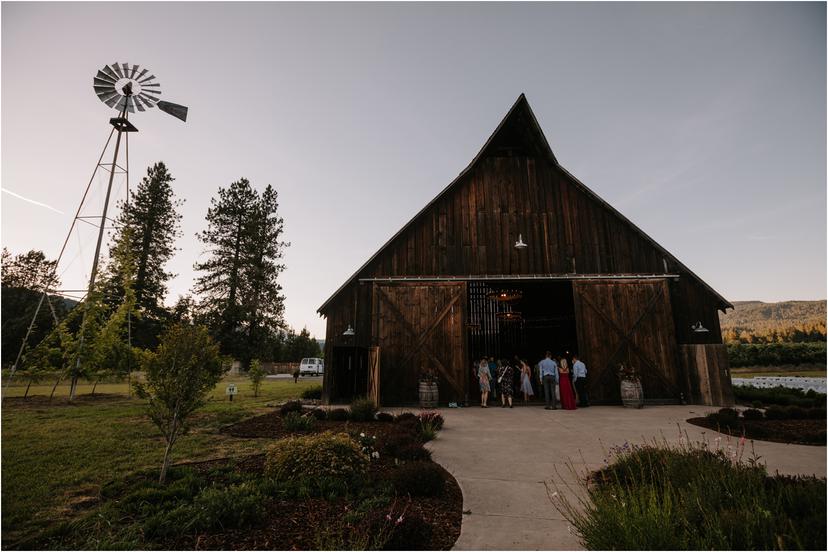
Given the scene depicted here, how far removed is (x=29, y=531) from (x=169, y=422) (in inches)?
67.9

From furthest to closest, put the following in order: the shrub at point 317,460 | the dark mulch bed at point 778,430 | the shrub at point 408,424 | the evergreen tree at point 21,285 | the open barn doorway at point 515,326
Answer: the evergreen tree at point 21,285 < the open barn doorway at point 515,326 < the shrub at point 408,424 < the dark mulch bed at point 778,430 < the shrub at point 317,460

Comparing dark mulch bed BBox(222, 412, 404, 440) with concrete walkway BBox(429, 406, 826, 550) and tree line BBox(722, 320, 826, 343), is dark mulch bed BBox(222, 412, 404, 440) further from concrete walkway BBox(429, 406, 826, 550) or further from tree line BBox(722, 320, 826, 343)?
tree line BBox(722, 320, 826, 343)

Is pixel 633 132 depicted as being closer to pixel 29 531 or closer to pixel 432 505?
pixel 432 505

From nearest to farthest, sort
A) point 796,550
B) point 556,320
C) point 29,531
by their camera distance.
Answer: point 796,550
point 29,531
point 556,320

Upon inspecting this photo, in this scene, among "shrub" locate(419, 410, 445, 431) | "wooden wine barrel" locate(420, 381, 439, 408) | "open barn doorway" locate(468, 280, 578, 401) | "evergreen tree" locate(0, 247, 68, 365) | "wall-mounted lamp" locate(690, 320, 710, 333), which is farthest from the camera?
"evergreen tree" locate(0, 247, 68, 365)

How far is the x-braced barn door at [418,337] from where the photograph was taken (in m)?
13.5

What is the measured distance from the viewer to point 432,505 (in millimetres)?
4320

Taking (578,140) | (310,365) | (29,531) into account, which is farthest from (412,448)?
(310,365)

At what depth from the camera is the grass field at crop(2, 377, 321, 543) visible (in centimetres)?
432

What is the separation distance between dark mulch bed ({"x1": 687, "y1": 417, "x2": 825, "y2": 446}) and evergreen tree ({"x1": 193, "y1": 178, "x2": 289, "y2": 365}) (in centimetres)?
3513

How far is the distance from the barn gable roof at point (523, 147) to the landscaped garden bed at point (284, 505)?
30.3ft

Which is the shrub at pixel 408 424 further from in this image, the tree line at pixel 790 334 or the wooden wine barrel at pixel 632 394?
the tree line at pixel 790 334

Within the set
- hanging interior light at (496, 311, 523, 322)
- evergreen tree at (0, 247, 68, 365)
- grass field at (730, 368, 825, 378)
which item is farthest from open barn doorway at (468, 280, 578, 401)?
evergreen tree at (0, 247, 68, 365)

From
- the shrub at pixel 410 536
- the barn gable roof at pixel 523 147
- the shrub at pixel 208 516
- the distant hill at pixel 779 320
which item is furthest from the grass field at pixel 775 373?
the shrub at pixel 208 516
